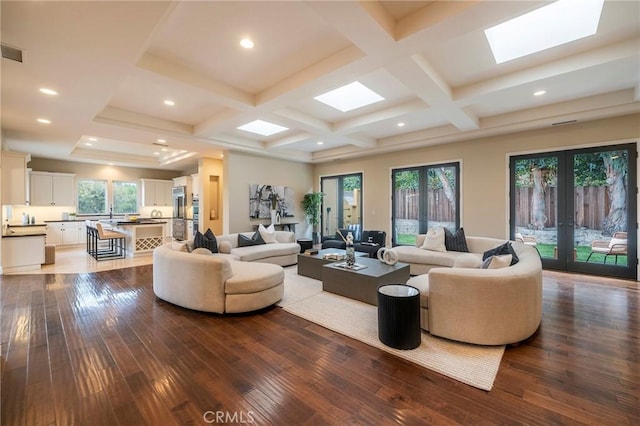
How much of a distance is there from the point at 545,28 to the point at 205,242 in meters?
5.58

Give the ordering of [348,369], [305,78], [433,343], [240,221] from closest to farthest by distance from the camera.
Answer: [348,369], [433,343], [305,78], [240,221]

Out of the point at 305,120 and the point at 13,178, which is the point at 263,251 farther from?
the point at 13,178

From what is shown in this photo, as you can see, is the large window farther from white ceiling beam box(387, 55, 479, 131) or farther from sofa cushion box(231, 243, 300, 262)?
sofa cushion box(231, 243, 300, 262)

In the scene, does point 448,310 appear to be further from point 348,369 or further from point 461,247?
point 461,247

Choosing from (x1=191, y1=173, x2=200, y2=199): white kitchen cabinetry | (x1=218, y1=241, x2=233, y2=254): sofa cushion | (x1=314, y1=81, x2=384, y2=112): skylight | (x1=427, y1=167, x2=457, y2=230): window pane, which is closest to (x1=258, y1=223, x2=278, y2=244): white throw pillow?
(x1=218, y1=241, x2=233, y2=254): sofa cushion

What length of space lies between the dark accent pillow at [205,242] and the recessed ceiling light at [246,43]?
313cm

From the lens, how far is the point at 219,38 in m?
2.95

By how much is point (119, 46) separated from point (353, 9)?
2.30 m

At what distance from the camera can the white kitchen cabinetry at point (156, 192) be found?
34.4ft

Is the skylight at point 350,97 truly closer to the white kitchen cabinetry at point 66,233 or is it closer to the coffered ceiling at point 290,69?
the coffered ceiling at point 290,69

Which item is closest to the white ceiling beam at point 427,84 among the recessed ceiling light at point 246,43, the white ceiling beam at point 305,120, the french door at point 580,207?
the recessed ceiling light at point 246,43

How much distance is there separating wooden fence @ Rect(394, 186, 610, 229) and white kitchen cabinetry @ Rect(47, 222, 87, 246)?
10.4 meters

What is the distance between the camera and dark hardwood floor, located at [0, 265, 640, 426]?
1.76 m

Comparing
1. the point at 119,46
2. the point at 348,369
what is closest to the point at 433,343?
the point at 348,369
